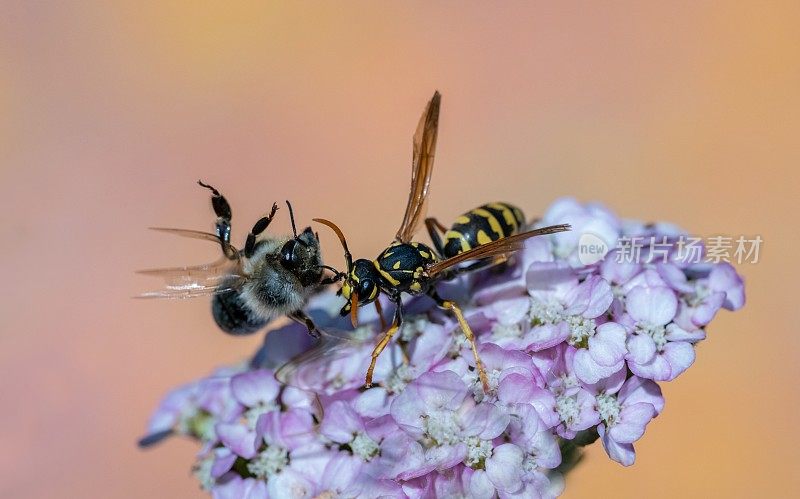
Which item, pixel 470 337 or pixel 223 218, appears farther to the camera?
pixel 223 218

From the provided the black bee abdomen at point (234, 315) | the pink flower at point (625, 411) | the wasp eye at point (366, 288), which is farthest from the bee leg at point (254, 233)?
the pink flower at point (625, 411)

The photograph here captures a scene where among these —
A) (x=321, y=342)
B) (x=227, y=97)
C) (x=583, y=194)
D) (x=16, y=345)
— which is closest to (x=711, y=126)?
(x=583, y=194)

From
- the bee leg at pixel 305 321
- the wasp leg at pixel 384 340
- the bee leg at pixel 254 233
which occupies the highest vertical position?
the bee leg at pixel 254 233

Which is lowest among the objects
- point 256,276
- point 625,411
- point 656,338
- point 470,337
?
point 625,411

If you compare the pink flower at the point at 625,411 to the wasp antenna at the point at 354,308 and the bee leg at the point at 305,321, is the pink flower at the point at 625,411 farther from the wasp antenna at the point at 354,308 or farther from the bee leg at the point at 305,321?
the bee leg at the point at 305,321

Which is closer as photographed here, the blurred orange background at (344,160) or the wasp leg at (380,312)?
the wasp leg at (380,312)

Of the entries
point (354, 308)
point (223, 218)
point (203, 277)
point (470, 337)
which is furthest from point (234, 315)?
point (470, 337)

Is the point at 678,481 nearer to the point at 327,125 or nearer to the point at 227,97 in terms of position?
the point at 327,125

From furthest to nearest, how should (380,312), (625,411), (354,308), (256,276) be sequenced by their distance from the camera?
1. (380,312)
2. (256,276)
3. (354,308)
4. (625,411)

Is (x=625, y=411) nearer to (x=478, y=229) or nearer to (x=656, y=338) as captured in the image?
(x=656, y=338)
